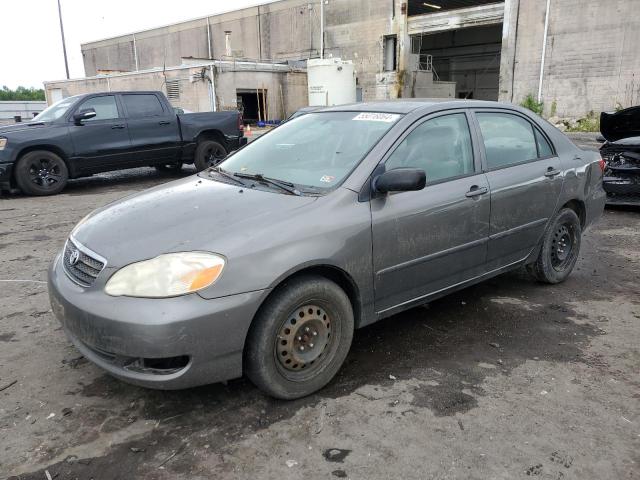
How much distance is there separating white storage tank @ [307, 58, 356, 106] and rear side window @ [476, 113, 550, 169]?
75.1 feet

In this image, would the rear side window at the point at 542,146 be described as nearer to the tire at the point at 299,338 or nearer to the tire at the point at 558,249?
the tire at the point at 558,249

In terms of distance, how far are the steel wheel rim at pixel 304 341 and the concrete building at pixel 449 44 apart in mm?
23928

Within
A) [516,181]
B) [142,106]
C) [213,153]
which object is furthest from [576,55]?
[516,181]

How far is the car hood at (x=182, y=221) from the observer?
2623 mm

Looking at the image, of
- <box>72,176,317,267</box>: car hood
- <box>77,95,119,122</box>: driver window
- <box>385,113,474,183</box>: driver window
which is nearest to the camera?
<box>72,176,317,267</box>: car hood

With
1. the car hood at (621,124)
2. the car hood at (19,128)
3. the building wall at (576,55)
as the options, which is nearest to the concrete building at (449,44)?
the building wall at (576,55)

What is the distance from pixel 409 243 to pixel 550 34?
2471cm

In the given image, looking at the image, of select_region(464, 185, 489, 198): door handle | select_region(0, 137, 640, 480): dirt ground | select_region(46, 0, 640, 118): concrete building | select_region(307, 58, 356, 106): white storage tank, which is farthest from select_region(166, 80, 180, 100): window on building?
select_region(464, 185, 489, 198): door handle

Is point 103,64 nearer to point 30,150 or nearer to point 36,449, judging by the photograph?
point 30,150

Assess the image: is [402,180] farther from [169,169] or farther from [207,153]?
[169,169]

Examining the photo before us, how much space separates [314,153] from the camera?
11.6ft

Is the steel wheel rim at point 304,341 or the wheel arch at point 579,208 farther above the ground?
the wheel arch at point 579,208

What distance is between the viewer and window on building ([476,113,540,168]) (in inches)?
154

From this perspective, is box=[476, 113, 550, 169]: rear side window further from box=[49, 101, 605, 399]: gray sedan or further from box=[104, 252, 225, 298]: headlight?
box=[104, 252, 225, 298]: headlight
